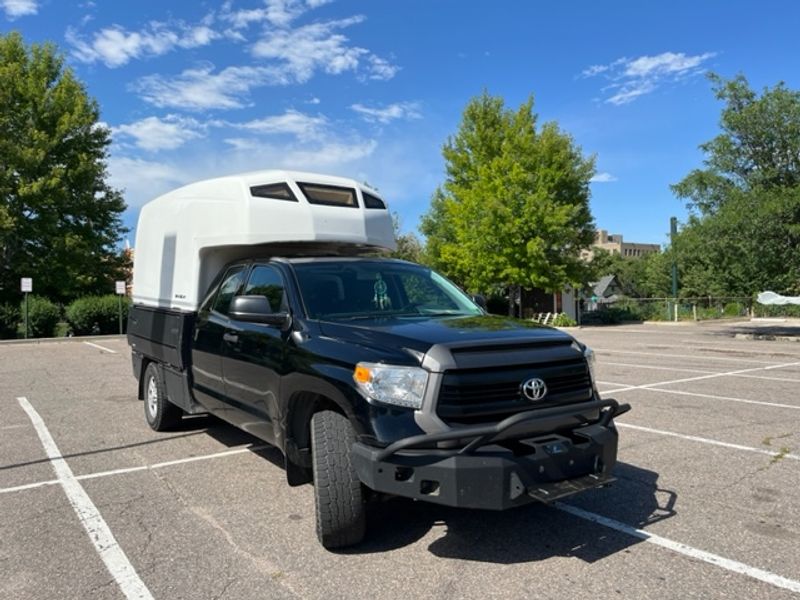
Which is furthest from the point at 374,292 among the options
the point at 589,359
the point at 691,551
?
the point at 691,551


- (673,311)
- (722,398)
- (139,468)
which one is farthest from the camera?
(673,311)

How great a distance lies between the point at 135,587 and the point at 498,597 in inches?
78.2

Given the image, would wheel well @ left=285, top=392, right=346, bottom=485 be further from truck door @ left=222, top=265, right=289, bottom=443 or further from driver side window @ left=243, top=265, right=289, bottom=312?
driver side window @ left=243, top=265, right=289, bottom=312

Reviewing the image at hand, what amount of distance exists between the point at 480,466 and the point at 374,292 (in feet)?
6.80

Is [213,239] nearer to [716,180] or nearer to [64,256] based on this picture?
[716,180]

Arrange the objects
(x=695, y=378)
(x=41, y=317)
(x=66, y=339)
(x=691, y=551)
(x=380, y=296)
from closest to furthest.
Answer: (x=691, y=551), (x=380, y=296), (x=695, y=378), (x=66, y=339), (x=41, y=317)

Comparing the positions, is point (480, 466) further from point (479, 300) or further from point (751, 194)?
point (751, 194)

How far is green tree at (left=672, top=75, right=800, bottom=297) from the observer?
817 inches

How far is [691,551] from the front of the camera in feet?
12.5

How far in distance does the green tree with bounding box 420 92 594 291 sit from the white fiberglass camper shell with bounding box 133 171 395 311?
2612cm

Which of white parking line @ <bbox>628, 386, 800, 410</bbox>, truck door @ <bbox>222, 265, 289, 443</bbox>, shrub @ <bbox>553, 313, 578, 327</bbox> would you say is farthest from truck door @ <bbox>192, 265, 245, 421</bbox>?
shrub @ <bbox>553, 313, 578, 327</bbox>

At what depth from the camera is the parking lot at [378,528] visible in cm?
344

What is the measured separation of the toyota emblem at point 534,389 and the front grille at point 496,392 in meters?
0.02

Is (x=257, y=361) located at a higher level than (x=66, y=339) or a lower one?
higher
